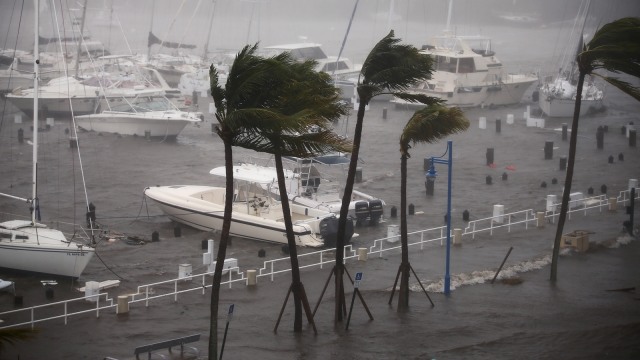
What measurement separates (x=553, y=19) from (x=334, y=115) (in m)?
170

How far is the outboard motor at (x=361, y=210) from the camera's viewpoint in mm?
37500

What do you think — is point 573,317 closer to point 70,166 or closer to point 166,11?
point 70,166

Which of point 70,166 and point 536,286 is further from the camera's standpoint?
point 70,166

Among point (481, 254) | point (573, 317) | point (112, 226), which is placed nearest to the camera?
point (573, 317)

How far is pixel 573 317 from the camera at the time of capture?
26.6 m

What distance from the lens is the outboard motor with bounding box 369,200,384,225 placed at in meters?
37.8

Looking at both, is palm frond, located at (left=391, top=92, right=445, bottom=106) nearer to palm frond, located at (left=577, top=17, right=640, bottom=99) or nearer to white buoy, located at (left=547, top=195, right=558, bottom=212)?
palm frond, located at (left=577, top=17, right=640, bottom=99)

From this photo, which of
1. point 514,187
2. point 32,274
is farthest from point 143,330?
point 514,187

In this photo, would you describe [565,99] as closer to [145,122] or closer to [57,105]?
[145,122]

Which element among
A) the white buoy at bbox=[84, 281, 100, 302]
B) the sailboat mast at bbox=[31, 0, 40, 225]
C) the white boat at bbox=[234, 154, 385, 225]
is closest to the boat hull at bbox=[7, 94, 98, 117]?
the white boat at bbox=[234, 154, 385, 225]

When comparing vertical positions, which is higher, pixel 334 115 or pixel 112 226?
pixel 334 115

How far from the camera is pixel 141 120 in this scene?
57.8 meters

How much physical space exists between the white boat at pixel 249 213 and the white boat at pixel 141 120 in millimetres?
19295

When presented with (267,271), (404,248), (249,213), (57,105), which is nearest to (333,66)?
(57,105)
